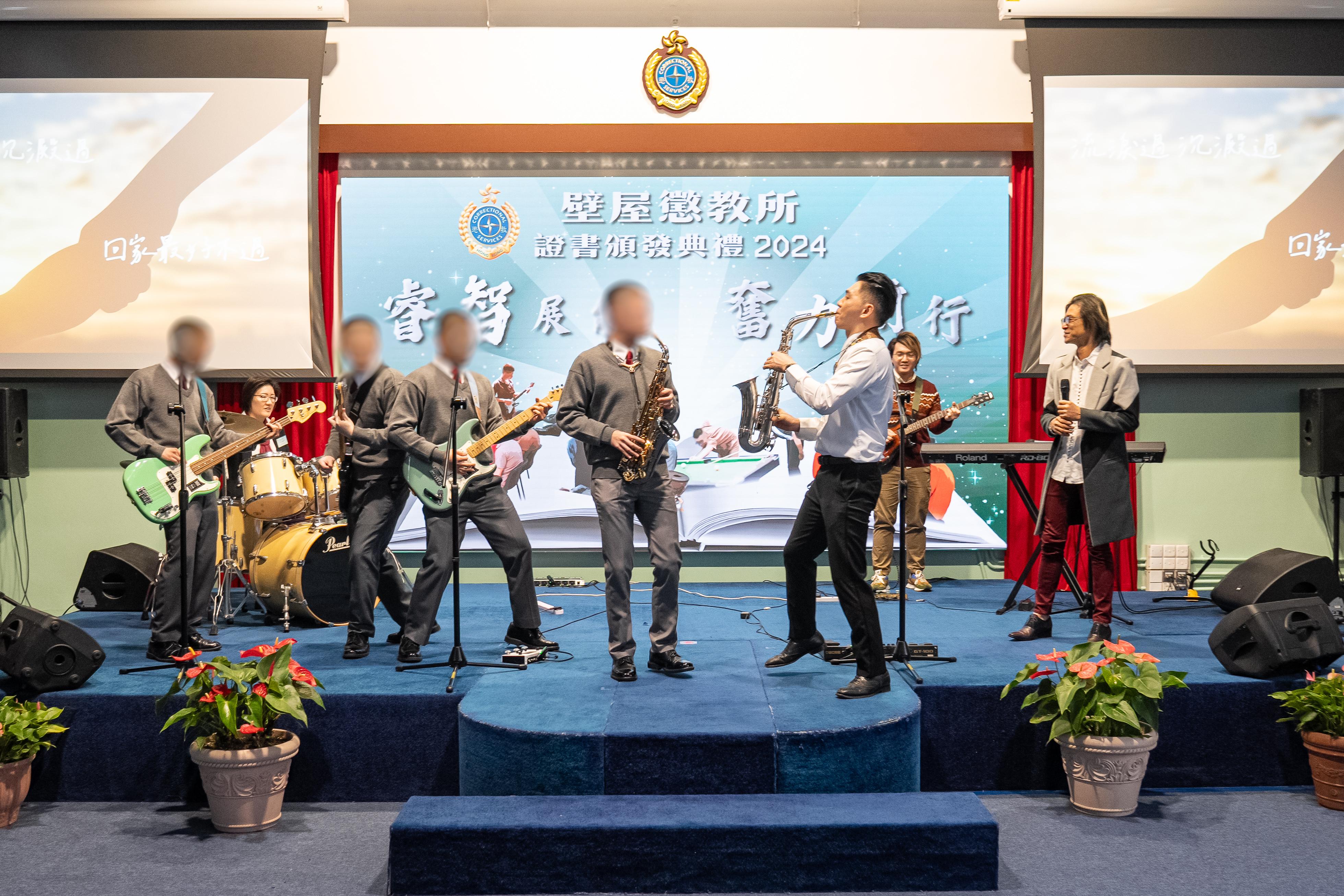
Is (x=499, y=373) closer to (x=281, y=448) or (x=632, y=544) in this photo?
(x=281, y=448)

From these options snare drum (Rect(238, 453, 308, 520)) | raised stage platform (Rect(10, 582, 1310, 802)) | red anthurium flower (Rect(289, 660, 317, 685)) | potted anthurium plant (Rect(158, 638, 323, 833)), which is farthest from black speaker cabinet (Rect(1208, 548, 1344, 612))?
snare drum (Rect(238, 453, 308, 520))

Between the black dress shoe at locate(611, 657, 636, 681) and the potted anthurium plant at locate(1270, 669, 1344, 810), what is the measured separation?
2516 millimetres

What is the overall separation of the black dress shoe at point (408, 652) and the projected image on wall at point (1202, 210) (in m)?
4.52

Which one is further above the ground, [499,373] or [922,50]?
[922,50]

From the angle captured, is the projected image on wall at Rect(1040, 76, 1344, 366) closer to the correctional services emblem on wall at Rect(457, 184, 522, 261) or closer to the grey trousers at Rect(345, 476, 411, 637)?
the correctional services emblem on wall at Rect(457, 184, 522, 261)

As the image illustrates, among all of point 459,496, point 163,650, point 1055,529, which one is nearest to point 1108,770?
point 1055,529

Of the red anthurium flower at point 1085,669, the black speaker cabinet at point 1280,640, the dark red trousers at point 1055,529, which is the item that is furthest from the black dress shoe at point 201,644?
the black speaker cabinet at point 1280,640

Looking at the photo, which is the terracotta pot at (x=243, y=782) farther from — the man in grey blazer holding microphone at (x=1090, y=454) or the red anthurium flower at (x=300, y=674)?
the man in grey blazer holding microphone at (x=1090, y=454)

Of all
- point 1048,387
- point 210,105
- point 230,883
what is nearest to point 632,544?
point 230,883

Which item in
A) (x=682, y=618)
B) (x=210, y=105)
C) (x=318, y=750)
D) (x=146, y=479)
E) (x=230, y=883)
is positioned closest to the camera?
(x=230, y=883)

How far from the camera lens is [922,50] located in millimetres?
6871

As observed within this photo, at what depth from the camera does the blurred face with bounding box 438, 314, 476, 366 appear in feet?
14.4

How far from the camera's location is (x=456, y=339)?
173 inches

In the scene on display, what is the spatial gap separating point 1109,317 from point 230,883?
6.09 m
